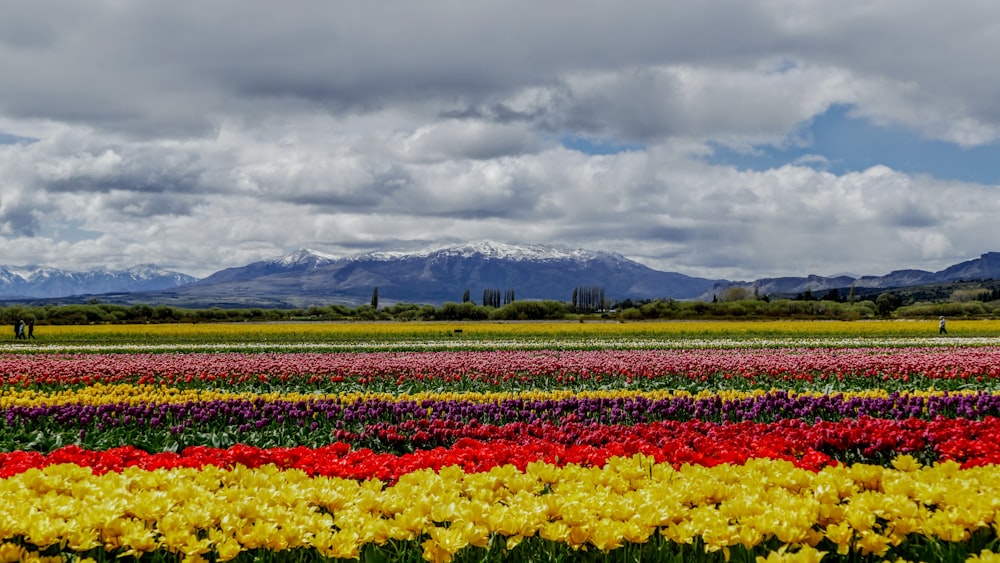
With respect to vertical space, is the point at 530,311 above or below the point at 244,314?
above

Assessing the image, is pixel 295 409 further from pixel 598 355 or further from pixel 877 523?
pixel 598 355

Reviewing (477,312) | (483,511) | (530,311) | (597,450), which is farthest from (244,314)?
(483,511)

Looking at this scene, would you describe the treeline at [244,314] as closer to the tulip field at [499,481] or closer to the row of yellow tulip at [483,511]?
the tulip field at [499,481]

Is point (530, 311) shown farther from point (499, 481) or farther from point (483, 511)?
point (483, 511)

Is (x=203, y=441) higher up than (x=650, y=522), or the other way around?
(x=650, y=522)

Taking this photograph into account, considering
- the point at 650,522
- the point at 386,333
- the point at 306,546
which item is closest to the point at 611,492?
the point at 650,522

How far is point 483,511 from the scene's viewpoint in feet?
15.0

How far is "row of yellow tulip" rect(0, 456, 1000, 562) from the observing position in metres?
4.29

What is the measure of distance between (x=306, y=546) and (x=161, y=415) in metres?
9.42

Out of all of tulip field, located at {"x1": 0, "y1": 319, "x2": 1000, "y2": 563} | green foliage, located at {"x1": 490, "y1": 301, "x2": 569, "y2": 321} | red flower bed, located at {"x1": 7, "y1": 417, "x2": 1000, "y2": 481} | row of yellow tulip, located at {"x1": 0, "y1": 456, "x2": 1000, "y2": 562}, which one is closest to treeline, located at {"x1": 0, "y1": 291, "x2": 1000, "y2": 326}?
green foliage, located at {"x1": 490, "y1": 301, "x2": 569, "y2": 321}

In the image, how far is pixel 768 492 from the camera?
4.99 meters

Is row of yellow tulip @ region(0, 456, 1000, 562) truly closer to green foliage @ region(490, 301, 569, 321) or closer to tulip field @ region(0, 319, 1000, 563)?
tulip field @ region(0, 319, 1000, 563)

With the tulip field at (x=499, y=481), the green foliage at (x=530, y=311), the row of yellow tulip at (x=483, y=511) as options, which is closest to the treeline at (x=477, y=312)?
the green foliage at (x=530, y=311)

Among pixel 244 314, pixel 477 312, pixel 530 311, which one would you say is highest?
pixel 530 311
